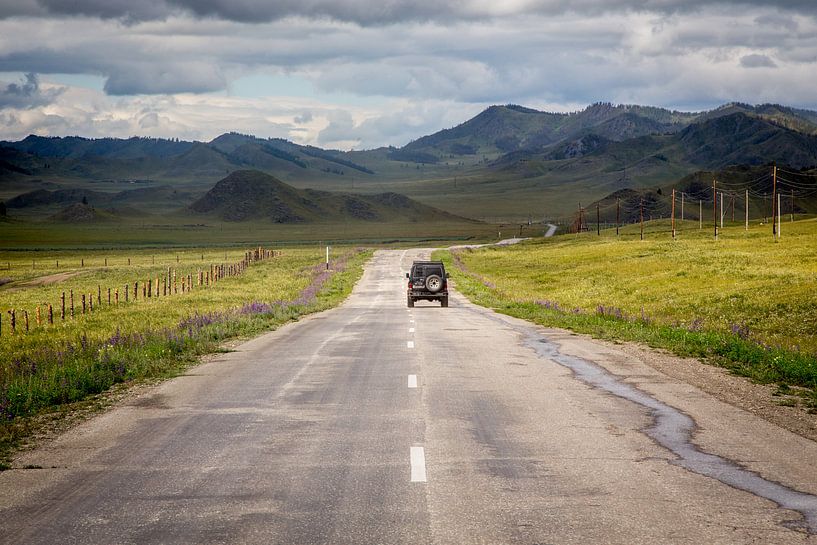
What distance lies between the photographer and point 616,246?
349 ft

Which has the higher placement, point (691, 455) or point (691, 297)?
point (691, 455)

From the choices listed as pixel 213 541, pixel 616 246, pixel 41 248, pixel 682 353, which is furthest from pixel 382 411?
pixel 41 248

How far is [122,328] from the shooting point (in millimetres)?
34781

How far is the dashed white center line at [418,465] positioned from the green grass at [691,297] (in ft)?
30.4

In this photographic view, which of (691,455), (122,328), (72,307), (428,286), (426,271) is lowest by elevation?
(122,328)

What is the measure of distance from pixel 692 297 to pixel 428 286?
12552 millimetres

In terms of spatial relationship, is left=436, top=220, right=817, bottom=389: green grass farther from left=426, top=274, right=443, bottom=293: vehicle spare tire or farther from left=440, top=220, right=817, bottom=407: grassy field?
left=426, top=274, right=443, bottom=293: vehicle spare tire

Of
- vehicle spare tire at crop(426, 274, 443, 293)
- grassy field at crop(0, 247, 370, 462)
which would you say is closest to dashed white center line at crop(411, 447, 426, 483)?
grassy field at crop(0, 247, 370, 462)

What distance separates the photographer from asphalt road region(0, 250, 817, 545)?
308 inches

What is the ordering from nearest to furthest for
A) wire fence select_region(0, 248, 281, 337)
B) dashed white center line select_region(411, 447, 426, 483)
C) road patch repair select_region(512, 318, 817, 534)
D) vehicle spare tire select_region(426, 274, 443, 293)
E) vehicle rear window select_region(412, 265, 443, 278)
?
road patch repair select_region(512, 318, 817, 534), dashed white center line select_region(411, 447, 426, 483), wire fence select_region(0, 248, 281, 337), vehicle spare tire select_region(426, 274, 443, 293), vehicle rear window select_region(412, 265, 443, 278)

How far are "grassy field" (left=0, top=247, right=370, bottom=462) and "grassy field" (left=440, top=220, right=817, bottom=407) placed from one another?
10823 millimetres

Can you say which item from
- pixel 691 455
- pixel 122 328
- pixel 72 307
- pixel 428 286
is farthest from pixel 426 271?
pixel 691 455

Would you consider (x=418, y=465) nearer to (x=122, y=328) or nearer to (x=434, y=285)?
(x=122, y=328)

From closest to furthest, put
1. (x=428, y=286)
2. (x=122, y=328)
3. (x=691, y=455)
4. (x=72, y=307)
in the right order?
(x=691, y=455), (x=122, y=328), (x=72, y=307), (x=428, y=286)
